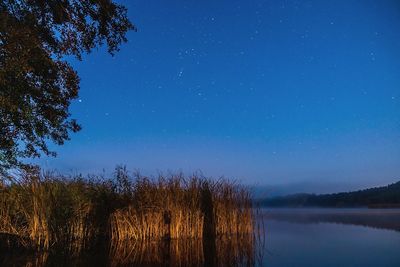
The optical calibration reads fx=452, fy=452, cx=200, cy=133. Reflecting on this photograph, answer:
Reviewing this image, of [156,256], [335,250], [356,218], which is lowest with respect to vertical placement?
[335,250]

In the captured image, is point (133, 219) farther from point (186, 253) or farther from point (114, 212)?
point (186, 253)

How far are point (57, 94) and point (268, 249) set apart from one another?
8.42 metres

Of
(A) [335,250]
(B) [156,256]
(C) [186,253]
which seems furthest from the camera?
(A) [335,250]

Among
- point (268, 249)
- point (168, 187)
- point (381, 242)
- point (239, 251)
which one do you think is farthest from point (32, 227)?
point (381, 242)

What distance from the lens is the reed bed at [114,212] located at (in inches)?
528

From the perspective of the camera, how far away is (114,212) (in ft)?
51.3

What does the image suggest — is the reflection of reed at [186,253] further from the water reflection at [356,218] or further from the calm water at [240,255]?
the water reflection at [356,218]

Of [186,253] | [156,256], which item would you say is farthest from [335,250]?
[156,256]

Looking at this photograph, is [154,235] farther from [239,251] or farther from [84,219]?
[239,251]

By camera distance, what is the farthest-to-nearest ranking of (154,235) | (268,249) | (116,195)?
1. (116,195)
2. (154,235)
3. (268,249)

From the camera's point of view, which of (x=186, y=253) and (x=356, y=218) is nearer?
(x=186, y=253)

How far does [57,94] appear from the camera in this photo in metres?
14.4

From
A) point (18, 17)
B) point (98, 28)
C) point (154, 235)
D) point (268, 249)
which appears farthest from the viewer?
point (154, 235)

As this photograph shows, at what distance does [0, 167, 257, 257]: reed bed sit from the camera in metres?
13.4
